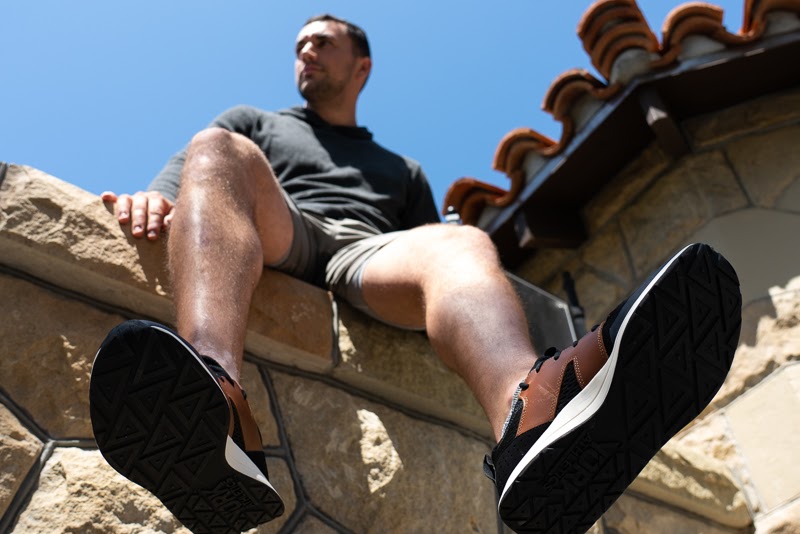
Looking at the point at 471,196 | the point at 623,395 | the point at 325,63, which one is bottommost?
the point at 471,196

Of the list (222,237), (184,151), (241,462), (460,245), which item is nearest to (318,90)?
(184,151)

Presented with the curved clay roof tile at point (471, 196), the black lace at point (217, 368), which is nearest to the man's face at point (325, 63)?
the curved clay roof tile at point (471, 196)

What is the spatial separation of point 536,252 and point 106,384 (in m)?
2.96

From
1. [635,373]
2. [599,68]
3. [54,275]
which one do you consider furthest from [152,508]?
[599,68]

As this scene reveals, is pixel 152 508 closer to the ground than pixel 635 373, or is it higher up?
closer to the ground

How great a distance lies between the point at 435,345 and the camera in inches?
69.4

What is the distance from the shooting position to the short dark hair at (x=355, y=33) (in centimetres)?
300

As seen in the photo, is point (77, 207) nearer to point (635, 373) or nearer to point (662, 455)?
point (635, 373)

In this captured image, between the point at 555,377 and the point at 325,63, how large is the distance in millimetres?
1769

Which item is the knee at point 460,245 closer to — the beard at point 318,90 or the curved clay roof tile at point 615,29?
the beard at point 318,90

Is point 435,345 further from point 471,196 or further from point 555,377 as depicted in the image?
point 471,196

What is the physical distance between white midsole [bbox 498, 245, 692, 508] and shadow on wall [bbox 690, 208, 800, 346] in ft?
6.41

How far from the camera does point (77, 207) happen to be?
193cm

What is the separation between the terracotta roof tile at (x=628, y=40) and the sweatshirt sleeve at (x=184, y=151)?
139 cm
